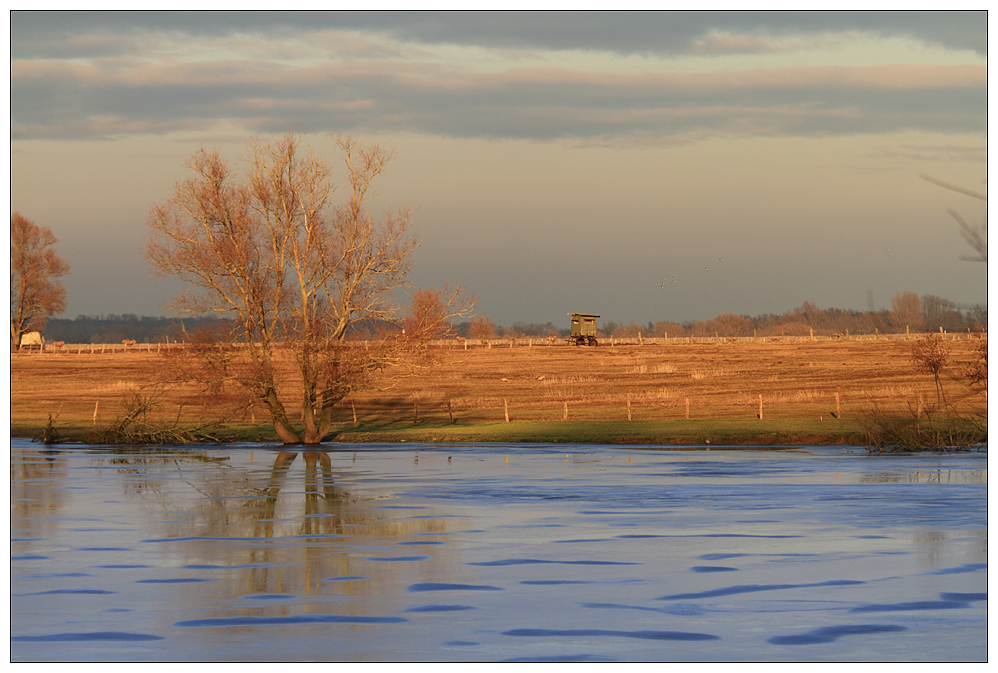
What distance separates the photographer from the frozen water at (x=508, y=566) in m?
13.2

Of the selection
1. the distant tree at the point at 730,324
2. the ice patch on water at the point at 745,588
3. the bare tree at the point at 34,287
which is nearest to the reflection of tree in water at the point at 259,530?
the ice patch on water at the point at 745,588

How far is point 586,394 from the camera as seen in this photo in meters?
75.7

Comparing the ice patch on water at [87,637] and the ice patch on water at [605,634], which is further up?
the ice patch on water at [87,637]

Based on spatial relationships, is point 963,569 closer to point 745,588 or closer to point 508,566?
point 745,588

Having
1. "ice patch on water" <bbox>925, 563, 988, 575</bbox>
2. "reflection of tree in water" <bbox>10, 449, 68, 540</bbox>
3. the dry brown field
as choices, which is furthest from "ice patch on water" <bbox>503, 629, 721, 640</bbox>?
the dry brown field

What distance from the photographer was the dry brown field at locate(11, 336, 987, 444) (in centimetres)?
5166

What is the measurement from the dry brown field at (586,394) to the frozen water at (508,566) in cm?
1053

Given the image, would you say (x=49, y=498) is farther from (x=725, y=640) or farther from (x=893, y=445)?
(x=893, y=445)

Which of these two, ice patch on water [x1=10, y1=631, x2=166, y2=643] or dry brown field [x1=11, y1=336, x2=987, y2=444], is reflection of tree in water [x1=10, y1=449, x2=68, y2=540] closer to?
A: ice patch on water [x1=10, y1=631, x2=166, y2=643]

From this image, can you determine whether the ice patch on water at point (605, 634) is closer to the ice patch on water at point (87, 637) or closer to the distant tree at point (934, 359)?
the ice patch on water at point (87, 637)

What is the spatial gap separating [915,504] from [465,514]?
349 inches

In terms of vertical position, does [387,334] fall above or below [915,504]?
above

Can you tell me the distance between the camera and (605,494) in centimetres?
2825

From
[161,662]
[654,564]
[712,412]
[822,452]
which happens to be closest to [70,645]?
[161,662]
